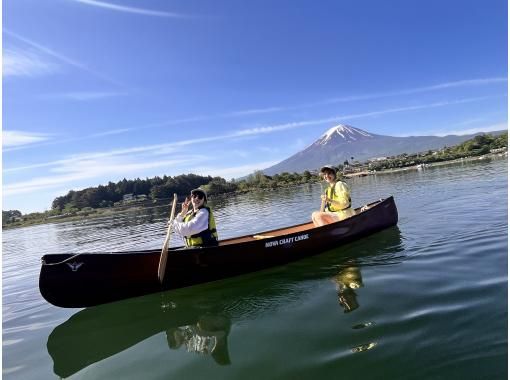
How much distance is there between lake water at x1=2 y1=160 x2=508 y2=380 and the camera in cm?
428

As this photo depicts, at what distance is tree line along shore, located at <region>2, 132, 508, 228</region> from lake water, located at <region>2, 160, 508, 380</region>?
69554 mm

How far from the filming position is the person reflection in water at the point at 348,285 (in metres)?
6.02

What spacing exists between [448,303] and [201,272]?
458 centimetres

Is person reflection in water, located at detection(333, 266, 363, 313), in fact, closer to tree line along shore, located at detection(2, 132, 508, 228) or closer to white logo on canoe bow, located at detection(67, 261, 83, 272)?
white logo on canoe bow, located at detection(67, 261, 83, 272)

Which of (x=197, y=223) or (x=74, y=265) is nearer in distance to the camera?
(x=74, y=265)

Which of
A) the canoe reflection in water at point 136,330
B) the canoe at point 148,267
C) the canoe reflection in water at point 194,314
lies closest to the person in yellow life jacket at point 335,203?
the canoe at point 148,267

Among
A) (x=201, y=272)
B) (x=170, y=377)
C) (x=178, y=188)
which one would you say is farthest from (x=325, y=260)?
(x=178, y=188)

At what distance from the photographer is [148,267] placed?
7.40 metres

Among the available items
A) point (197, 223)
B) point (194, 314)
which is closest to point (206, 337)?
point (194, 314)

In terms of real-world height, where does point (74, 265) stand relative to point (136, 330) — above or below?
above

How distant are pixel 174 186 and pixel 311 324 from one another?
98.2 metres

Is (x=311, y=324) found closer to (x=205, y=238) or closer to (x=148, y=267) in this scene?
(x=205, y=238)

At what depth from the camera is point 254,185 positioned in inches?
3467

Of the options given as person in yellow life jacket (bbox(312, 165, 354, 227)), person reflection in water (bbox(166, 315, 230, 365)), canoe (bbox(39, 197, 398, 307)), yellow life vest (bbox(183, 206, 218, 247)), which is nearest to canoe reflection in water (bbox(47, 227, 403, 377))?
person reflection in water (bbox(166, 315, 230, 365))
